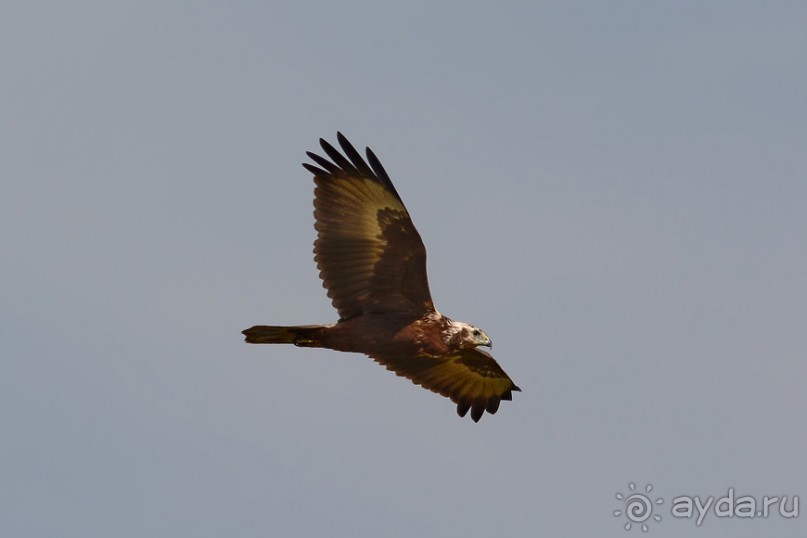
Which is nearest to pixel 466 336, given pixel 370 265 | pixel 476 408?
pixel 370 265

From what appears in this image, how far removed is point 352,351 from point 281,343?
1.05m

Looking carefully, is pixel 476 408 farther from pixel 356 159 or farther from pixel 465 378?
pixel 356 159

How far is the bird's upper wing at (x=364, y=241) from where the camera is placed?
16.5 meters

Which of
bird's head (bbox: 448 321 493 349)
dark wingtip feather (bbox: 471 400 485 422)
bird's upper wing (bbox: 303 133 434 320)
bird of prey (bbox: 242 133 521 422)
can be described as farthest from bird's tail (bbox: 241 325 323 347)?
dark wingtip feather (bbox: 471 400 485 422)

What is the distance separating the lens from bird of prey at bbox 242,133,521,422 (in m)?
16.5

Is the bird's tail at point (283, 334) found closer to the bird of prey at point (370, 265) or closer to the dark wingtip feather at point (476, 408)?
the bird of prey at point (370, 265)

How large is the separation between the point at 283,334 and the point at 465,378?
12.0ft

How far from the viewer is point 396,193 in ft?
54.0

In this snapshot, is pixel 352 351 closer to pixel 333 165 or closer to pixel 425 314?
pixel 425 314

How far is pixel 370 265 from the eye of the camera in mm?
16688

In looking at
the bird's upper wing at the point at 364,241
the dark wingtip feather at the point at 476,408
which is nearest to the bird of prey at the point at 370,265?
the bird's upper wing at the point at 364,241

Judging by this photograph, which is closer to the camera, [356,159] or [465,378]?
[356,159]

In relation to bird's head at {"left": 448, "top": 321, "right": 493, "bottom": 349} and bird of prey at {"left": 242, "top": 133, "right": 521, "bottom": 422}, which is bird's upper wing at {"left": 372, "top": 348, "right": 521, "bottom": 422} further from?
bird of prey at {"left": 242, "top": 133, "right": 521, "bottom": 422}

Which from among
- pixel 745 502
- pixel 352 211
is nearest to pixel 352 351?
pixel 352 211
